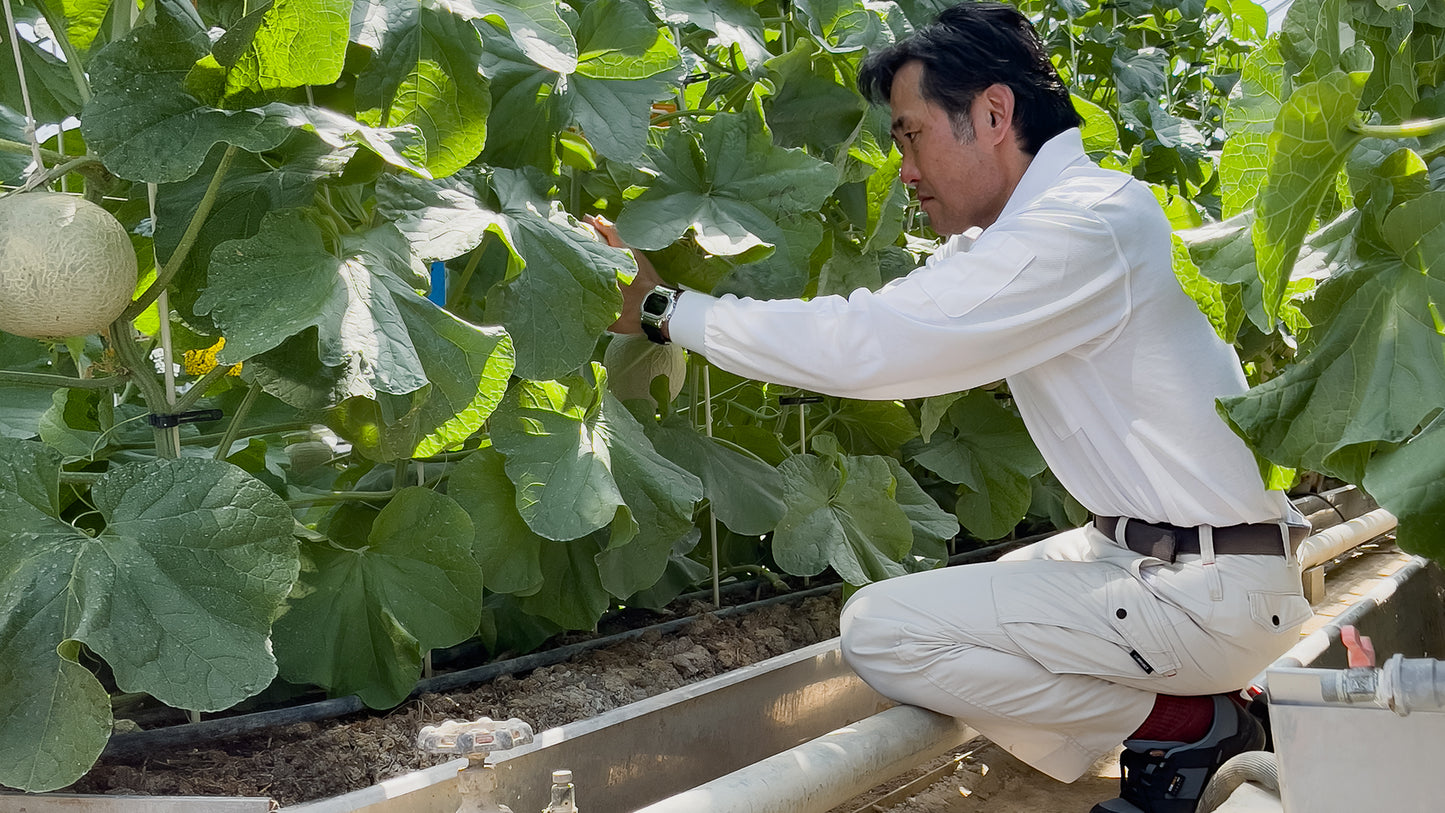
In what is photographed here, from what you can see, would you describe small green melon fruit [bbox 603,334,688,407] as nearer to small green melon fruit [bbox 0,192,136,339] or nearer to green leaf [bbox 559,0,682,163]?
green leaf [bbox 559,0,682,163]

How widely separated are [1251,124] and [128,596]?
3.72 feet

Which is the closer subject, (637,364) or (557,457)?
(557,457)

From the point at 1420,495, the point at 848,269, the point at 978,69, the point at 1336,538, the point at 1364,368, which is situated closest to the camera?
the point at 1420,495

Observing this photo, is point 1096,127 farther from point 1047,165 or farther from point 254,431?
point 254,431

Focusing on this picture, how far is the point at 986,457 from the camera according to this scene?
104 inches

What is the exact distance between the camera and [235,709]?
1.72m

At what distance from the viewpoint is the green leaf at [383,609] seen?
63.6 inches

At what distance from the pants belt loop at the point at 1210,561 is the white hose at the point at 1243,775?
0.25 metres

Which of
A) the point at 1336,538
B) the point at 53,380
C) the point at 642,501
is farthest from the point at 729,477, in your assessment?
the point at 1336,538

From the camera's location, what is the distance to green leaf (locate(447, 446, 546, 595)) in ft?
5.67

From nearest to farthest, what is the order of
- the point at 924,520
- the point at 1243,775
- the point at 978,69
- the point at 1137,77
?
the point at 1243,775 < the point at 978,69 < the point at 924,520 < the point at 1137,77

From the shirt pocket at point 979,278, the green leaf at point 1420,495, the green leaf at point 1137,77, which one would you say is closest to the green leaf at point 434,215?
the shirt pocket at point 979,278

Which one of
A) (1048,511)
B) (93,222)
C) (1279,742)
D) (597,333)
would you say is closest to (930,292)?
(597,333)

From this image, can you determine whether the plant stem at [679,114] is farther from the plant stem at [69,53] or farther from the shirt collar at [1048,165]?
the plant stem at [69,53]
